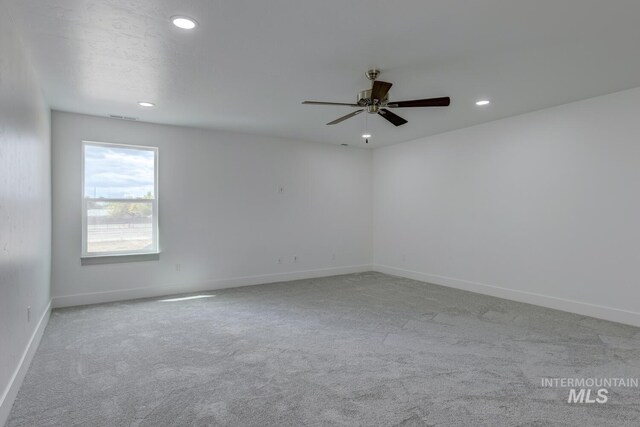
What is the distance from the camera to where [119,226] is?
5117mm

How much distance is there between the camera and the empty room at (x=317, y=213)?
7.79 feet

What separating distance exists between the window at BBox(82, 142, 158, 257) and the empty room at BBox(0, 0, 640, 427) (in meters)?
0.03

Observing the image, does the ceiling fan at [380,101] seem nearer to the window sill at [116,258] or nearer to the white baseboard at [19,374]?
the white baseboard at [19,374]

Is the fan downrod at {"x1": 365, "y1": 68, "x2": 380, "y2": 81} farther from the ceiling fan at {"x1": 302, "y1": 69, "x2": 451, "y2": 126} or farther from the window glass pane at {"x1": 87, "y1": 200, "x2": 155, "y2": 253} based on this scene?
the window glass pane at {"x1": 87, "y1": 200, "x2": 155, "y2": 253}

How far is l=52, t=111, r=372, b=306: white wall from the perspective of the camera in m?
4.78

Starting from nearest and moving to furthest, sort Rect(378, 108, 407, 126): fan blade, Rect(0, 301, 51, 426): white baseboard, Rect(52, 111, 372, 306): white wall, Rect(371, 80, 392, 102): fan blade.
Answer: Rect(0, 301, 51, 426): white baseboard < Rect(371, 80, 392, 102): fan blade < Rect(378, 108, 407, 126): fan blade < Rect(52, 111, 372, 306): white wall

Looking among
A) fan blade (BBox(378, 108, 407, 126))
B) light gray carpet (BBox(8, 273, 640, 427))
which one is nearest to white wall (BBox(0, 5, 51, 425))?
light gray carpet (BBox(8, 273, 640, 427))

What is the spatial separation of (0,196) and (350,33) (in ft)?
8.36

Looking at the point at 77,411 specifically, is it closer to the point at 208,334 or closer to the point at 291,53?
the point at 208,334

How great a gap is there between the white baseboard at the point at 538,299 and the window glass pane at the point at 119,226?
4564 mm

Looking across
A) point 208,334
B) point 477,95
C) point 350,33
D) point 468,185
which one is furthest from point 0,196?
A: point 468,185

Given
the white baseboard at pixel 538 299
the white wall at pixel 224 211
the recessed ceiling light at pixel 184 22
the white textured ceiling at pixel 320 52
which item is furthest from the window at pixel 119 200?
the white baseboard at pixel 538 299

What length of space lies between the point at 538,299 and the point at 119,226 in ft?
19.4

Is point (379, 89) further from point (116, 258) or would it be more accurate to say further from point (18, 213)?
point (116, 258)
